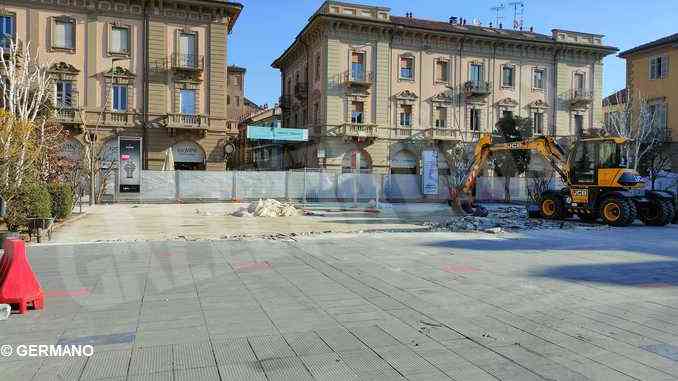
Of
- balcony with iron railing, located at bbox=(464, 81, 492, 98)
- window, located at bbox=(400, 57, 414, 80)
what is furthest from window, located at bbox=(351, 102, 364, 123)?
balcony with iron railing, located at bbox=(464, 81, 492, 98)

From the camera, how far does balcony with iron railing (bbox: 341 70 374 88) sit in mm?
43844

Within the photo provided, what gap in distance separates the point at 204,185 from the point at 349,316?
2848 centimetres

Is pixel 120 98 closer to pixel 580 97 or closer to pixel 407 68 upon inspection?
pixel 407 68

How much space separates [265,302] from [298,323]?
3.52 ft

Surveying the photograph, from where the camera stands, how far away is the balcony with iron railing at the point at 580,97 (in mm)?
51500

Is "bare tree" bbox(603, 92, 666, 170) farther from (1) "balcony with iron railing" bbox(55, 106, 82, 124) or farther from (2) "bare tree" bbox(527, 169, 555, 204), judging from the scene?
(1) "balcony with iron railing" bbox(55, 106, 82, 124)

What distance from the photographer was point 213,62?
133 ft

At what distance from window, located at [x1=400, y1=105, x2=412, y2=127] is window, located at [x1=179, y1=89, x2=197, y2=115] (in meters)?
16.7

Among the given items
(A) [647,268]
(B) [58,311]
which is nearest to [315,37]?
(A) [647,268]

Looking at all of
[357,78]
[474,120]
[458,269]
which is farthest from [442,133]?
[458,269]

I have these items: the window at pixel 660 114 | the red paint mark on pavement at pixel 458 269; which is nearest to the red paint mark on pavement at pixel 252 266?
the red paint mark on pavement at pixel 458 269

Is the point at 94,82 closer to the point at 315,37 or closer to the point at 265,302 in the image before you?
the point at 315,37

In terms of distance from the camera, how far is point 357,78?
4450cm

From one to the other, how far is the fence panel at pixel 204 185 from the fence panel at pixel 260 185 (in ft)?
2.69
